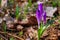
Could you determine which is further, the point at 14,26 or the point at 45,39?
the point at 14,26

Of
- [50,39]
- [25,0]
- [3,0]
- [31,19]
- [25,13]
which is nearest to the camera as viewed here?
[50,39]

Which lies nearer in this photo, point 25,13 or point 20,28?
point 20,28

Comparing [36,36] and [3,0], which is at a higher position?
[3,0]

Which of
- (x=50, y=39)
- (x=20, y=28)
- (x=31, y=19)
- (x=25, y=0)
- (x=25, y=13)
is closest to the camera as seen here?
(x=50, y=39)

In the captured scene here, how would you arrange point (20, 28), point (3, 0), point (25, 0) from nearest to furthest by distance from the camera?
point (20, 28) → point (3, 0) → point (25, 0)

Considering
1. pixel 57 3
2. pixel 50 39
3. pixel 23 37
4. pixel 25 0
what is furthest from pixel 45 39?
pixel 25 0

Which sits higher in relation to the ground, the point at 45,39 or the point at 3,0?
the point at 3,0

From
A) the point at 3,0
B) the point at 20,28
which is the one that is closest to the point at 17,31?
the point at 20,28

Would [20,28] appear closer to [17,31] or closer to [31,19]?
[17,31]

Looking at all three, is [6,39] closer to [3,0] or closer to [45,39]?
[45,39]
